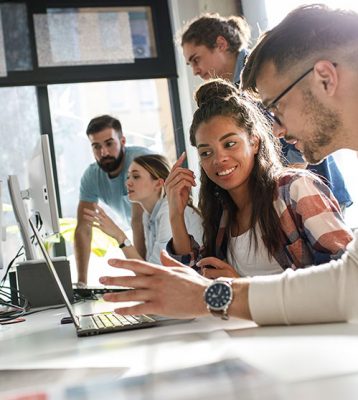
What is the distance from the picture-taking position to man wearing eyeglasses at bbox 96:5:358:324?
90 centimetres

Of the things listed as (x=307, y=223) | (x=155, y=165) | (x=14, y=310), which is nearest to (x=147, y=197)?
(x=155, y=165)

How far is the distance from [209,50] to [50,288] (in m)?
1.46

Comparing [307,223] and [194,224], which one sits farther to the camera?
[194,224]

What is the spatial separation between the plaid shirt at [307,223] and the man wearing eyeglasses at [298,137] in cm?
17

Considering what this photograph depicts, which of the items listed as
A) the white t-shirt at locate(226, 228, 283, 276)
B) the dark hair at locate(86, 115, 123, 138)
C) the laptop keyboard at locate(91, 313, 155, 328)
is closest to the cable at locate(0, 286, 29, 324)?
the laptop keyboard at locate(91, 313, 155, 328)

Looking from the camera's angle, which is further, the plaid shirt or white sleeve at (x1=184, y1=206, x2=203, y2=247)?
white sleeve at (x1=184, y1=206, x2=203, y2=247)

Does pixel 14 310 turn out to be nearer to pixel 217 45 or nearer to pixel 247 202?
pixel 247 202

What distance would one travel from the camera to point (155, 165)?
2.92 metres

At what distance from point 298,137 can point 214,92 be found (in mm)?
583

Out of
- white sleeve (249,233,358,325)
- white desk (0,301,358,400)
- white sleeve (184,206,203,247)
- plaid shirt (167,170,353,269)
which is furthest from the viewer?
white sleeve (184,206,203,247)

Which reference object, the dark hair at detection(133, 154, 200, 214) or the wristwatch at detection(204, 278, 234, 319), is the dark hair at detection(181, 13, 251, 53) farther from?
the wristwatch at detection(204, 278, 234, 319)

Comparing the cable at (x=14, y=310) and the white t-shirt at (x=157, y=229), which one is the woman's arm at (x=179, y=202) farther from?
the cable at (x=14, y=310)

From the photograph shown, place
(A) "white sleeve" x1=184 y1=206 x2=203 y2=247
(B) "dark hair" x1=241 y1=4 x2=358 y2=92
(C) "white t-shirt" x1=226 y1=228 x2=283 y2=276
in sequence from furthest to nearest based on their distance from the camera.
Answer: (A) "white sleeve" x1=184 y1=206 x2=203 y2=247 < (C) "white t-shirt" x1=226 y1=228 x2=283 y2=276 < (B) "dark hair" x1=241 y1=4 x2=358 y2=92

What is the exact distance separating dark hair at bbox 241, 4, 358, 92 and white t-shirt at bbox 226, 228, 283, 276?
1.54 ft
